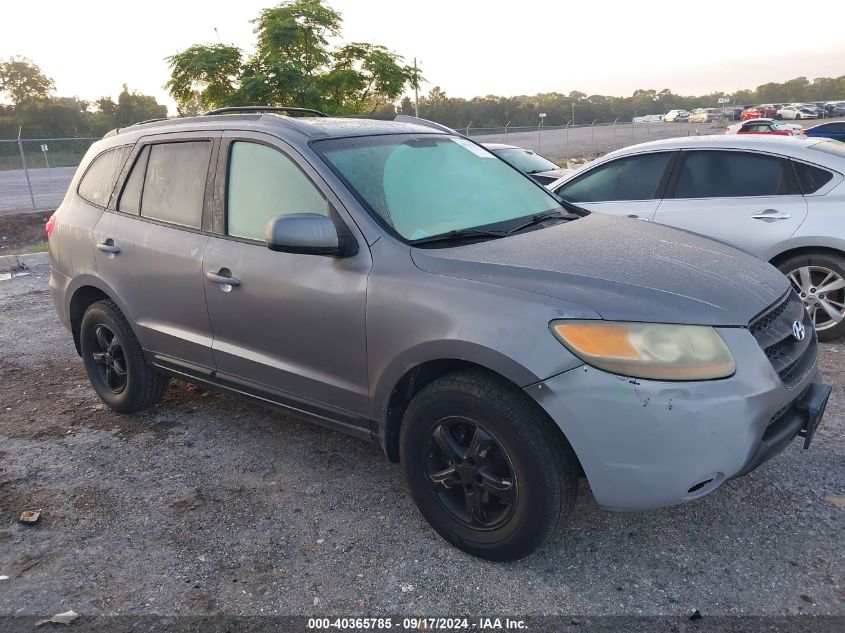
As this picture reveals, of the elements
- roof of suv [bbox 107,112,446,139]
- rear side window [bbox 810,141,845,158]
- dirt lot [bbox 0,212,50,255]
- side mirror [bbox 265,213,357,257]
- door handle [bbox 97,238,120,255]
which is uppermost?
roof of suv [bbox 107,112,446,139]

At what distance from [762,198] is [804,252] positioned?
0.52m

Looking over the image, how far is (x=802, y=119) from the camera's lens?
53500mm

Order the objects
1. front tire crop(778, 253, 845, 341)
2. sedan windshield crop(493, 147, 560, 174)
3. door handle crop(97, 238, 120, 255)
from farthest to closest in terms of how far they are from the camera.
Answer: sedan windshield crop(493, 147, 560, 174), front tire crop(778, 253, 845, 341), door handle crop(97, 238, 120, 255)

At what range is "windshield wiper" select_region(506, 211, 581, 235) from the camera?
11.3 feet

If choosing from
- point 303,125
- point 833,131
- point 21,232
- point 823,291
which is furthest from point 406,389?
point 21,232

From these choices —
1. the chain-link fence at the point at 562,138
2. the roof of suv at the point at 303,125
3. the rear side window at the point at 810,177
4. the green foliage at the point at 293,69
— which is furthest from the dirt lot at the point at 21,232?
the chain-link fence at the point at 562,138

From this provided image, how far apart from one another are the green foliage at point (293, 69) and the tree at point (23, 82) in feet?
170

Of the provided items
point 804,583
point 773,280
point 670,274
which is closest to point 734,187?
point 773,280

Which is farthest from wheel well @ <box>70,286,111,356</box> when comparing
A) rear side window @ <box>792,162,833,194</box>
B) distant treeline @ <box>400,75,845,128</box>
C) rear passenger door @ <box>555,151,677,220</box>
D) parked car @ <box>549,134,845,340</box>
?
distant treeline @ <box>400,75,845,128</box>

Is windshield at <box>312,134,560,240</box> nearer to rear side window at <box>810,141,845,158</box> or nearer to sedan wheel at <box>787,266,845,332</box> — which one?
sedan wheel at <box>787,266,845,332</box>

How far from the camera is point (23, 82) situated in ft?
189

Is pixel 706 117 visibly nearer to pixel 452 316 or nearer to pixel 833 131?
pixel 833 131

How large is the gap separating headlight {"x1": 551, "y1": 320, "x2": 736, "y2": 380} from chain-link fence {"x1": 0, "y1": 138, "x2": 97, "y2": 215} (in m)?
16.7

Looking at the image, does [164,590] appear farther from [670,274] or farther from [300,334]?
[670,274]
